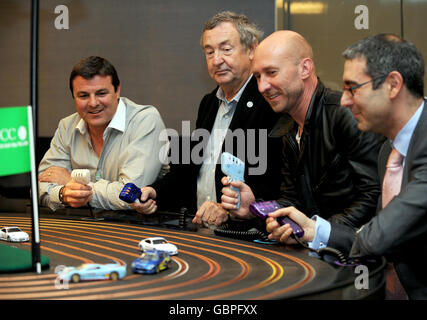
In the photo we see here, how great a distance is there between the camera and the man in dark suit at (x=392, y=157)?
204 cm

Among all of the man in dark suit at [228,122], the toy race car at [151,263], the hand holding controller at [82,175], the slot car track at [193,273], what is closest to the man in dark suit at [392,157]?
the slot car track at [193,273]

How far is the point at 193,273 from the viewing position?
1894mm

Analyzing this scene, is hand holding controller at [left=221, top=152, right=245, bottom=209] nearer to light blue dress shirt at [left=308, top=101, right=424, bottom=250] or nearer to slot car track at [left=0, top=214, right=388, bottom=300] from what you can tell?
slot car track at [left=0, top=214, right=388, bottom=300]

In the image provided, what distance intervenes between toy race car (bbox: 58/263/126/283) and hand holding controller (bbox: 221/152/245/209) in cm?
101

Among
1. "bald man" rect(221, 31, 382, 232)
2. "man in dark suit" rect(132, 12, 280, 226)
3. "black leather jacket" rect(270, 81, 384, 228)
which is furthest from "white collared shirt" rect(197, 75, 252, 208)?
"black leather jacket" rect(270, 81, 384, 228)

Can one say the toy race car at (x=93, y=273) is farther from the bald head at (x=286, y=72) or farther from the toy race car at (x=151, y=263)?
the bald head at (x=286, y=72)

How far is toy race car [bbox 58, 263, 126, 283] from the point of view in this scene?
180cm

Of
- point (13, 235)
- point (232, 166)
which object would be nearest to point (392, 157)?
point (232, 166)

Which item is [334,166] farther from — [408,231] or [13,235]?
[13,235]

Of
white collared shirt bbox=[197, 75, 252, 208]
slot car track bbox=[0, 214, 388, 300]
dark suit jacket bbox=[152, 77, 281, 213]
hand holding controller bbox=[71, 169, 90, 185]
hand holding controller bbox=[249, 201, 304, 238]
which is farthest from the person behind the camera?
white collared shirt bbox=[197, 75, 252, 208]

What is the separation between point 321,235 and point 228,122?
1.64 m

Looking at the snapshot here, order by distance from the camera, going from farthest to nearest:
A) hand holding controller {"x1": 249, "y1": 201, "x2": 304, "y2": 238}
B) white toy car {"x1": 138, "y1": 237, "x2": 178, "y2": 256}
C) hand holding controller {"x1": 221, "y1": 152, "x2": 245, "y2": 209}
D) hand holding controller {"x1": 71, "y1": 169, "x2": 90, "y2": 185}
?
1. hand holding controller {"x1": 71, "y1": 169, "x2": 90, "y2": 185}
2. hand holding controller {"x1": 221, "y1": 152, "x2": 245, "y2": 209}
3. hand holding controller {"x1": 249, "y1": 201, "x2": 304, "y2": 238}
4. white toy car {"x1": 138, "y1": 237, "x2": 178, "y2": 256}

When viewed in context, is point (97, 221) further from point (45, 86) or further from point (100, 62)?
point (45, 86)
